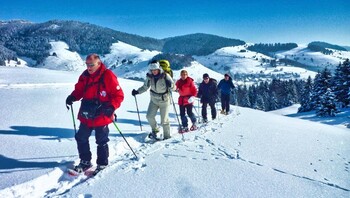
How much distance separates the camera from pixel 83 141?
514 centimetres

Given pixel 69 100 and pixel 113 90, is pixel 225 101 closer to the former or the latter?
pixel 113 90

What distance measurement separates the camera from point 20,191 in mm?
4207

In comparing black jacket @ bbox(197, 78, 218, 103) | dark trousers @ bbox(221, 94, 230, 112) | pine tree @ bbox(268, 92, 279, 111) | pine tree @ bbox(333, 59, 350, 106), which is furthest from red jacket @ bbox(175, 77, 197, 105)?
pine tree @ bbox(268, 92, 279, 111)

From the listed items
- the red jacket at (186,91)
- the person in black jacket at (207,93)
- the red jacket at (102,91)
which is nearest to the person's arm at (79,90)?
the red jacket at (102,91)

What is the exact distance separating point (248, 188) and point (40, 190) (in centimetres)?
329

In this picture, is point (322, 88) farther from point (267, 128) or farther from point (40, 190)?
point (40, 190)

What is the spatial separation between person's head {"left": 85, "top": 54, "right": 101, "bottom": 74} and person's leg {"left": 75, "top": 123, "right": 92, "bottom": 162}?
1.06 m

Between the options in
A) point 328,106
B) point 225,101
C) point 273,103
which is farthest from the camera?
point 273,103

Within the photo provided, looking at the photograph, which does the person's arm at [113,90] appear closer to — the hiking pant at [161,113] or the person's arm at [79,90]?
the person's arm at [79,90]

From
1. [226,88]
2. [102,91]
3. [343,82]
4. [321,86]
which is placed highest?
[102,91]

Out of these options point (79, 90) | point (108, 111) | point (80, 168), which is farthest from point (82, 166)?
point (79, 90)

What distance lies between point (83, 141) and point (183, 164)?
194 cm

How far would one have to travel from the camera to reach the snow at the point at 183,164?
3.96 meters

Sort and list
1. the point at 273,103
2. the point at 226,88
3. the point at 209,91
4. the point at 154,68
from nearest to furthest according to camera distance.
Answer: the point at 154,68, the point at 209,91, the point at 226,88, the point at 273,103
